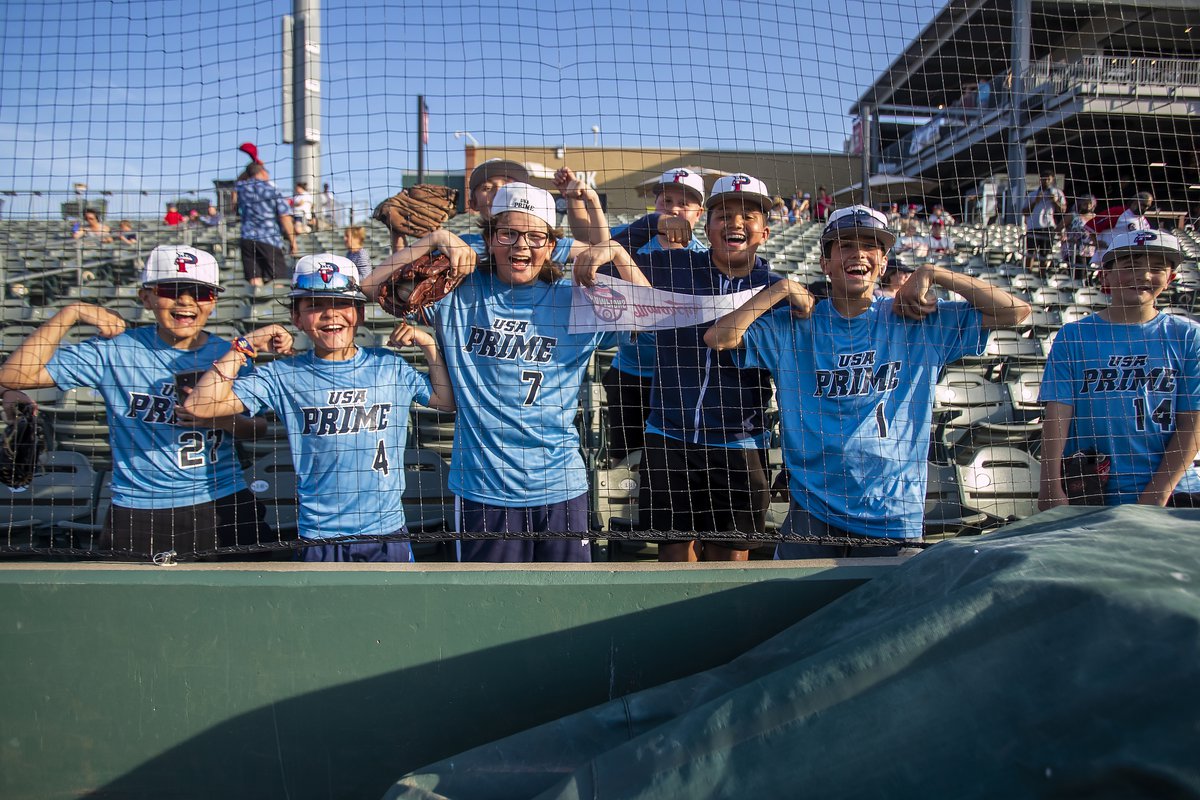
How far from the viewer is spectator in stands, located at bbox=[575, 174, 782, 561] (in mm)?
3000

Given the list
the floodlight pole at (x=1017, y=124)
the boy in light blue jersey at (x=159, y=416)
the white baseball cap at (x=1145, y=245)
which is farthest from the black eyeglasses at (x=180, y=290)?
the floodlight pole at (x=1017, y=124)

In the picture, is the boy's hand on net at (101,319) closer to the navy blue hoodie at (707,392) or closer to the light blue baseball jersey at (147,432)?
the light blue baseball jersey at (147,432)

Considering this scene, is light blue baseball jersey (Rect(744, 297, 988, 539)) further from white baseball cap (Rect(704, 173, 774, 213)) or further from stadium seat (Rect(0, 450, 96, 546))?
stadium seat (Rect(0, 450, 96, 546))

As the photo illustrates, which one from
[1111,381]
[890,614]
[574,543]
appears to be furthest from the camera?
[1111,381]

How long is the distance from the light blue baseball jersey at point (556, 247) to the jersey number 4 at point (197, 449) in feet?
4.05

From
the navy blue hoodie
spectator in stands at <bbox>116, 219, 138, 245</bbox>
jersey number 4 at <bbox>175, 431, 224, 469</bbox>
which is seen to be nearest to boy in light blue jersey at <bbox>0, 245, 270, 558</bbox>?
jersey number 4 at <bbox>175, 431, 224, 469</bbox>

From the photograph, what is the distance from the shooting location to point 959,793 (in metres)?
1.21

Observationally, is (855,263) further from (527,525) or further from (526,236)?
(527,525)

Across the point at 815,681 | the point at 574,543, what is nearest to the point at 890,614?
the point at 815,681

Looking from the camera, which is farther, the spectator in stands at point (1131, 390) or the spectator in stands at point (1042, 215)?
the spectator in stands at point (1042, 215)

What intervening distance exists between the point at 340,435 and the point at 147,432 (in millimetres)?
794

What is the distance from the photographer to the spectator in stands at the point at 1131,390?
9.52 ft

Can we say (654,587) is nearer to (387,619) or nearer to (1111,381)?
(387,619)

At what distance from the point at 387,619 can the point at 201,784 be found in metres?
0.56
